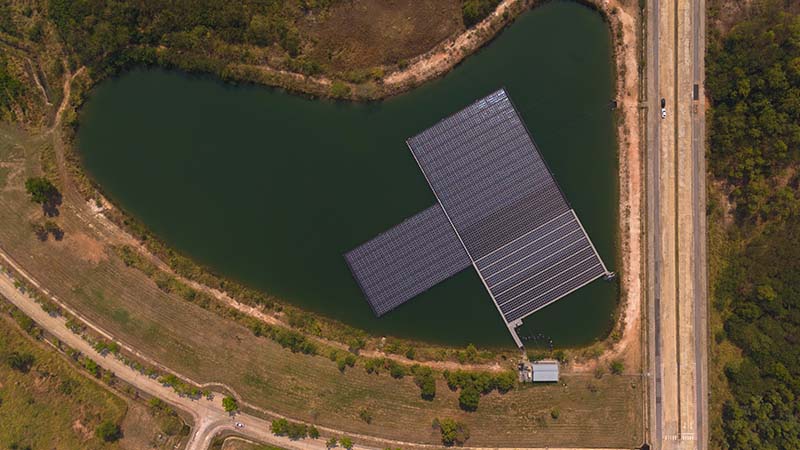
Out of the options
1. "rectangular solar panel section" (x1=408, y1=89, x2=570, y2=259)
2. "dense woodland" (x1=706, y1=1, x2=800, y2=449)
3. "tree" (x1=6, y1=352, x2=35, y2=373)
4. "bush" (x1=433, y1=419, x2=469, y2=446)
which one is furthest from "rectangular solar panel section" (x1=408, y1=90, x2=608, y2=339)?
"tree" (x1=6, y1=352, x2=35, y2=373)

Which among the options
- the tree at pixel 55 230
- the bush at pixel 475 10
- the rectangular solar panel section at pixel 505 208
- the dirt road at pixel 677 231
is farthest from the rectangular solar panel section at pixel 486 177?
the tree at pixel 55 230

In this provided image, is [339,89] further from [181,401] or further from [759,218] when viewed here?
[759,218]

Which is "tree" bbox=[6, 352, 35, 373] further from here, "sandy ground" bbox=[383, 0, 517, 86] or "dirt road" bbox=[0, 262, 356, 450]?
"sandy ground" bbox=[383, 0, 517, 86]

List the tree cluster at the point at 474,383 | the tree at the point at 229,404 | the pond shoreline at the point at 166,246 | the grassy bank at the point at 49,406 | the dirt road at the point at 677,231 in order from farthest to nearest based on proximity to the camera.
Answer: the pond shoreline at the point at 166,246
the dirt road at the point at 677,231
the tree cluster at the point at 474,383
the grassy bank at the point at 49,406
the tree at the point at 229,404

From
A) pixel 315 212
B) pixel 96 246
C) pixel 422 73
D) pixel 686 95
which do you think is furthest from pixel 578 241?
pixel 96 246

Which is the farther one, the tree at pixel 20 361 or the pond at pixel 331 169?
the pond at pixel 331 169

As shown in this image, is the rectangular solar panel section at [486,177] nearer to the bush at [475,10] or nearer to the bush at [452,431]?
the bush at [475,10]

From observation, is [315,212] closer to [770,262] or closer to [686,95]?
[686,95]

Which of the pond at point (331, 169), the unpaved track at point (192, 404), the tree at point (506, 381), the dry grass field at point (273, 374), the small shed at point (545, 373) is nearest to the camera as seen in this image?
the tree at point (506, 381)
